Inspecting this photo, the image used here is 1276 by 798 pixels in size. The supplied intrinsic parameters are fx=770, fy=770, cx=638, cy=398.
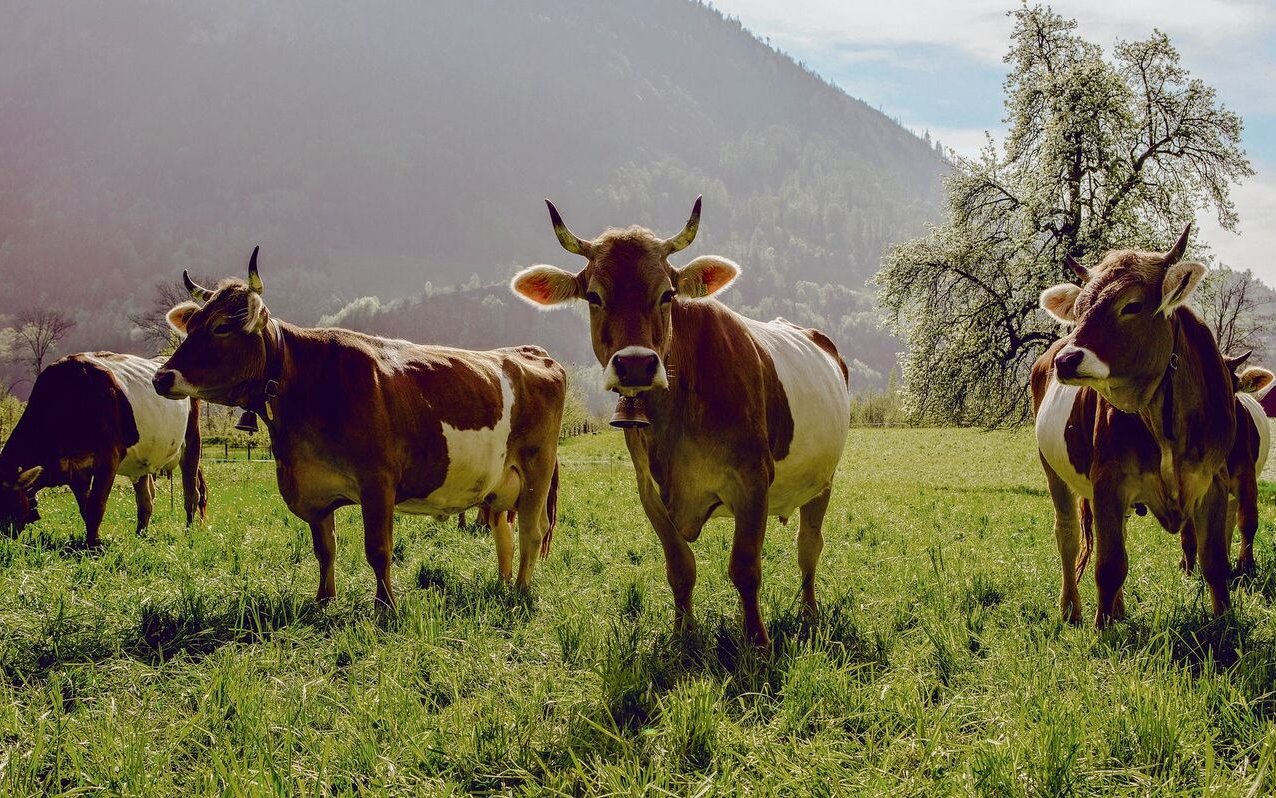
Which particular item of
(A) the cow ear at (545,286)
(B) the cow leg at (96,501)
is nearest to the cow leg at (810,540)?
(A) the cow ear at (545,286)

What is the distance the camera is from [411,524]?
9.83m

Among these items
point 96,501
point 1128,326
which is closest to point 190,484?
point 96,501

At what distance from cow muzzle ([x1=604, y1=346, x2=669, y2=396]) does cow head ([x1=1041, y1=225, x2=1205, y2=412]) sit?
2.32m

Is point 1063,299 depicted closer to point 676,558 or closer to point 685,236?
point 685,236

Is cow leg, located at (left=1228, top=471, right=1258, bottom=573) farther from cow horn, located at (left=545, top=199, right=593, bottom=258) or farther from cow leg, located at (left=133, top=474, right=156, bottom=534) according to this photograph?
cow leg, located at (left=133, top=474, right=156, bottom=534)

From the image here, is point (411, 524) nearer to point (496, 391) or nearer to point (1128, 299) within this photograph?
point (496, 391)

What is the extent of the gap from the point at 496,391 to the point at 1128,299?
4929mm

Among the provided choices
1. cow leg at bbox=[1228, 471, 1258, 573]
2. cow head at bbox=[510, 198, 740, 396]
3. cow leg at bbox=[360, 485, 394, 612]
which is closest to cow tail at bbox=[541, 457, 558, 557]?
cow leg at bbox=[360, 485, 394, 612]

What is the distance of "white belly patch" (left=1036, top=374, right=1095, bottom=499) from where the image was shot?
561 centimetres

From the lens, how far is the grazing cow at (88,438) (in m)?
9.01

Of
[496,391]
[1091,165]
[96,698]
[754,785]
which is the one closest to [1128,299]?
[754,785]

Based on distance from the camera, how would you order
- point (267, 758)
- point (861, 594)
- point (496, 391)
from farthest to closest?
point (496, 391) < point (861, 594) < point (267, 758)

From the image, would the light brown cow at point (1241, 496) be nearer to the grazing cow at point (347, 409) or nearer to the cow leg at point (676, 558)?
the cow leg at point (676, 558)

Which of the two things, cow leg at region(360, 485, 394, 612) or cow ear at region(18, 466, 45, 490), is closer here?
cow leg at region(360, 485, 394, 612)
